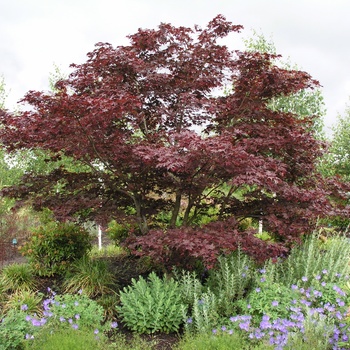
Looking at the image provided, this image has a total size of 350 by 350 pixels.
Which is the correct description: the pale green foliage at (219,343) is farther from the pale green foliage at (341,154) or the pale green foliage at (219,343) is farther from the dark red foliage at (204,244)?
the pale green foliage at (341,154)

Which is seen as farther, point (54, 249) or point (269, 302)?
point (54, 249)

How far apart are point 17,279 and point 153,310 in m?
2.58

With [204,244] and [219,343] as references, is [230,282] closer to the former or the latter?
A: [204,244]

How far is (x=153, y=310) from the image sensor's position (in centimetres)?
516

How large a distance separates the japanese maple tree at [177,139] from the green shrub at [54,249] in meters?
0.96

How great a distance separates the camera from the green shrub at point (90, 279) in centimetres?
632

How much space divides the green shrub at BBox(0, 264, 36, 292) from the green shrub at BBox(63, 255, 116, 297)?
0.54m

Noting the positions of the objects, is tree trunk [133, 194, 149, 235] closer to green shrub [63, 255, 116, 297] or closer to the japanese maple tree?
the japanese maple tree

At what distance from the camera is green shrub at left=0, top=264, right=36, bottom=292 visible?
661cm

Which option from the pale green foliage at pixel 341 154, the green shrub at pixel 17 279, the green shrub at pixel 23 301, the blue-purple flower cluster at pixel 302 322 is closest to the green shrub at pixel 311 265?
the blue-purple flower cluster at pixel 302 322

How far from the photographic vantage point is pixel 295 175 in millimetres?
6684

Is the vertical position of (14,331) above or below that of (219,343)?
below

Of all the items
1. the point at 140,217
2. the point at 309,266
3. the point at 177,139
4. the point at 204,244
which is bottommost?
the point at 309,266

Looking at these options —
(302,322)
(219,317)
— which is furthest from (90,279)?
(302,322)
